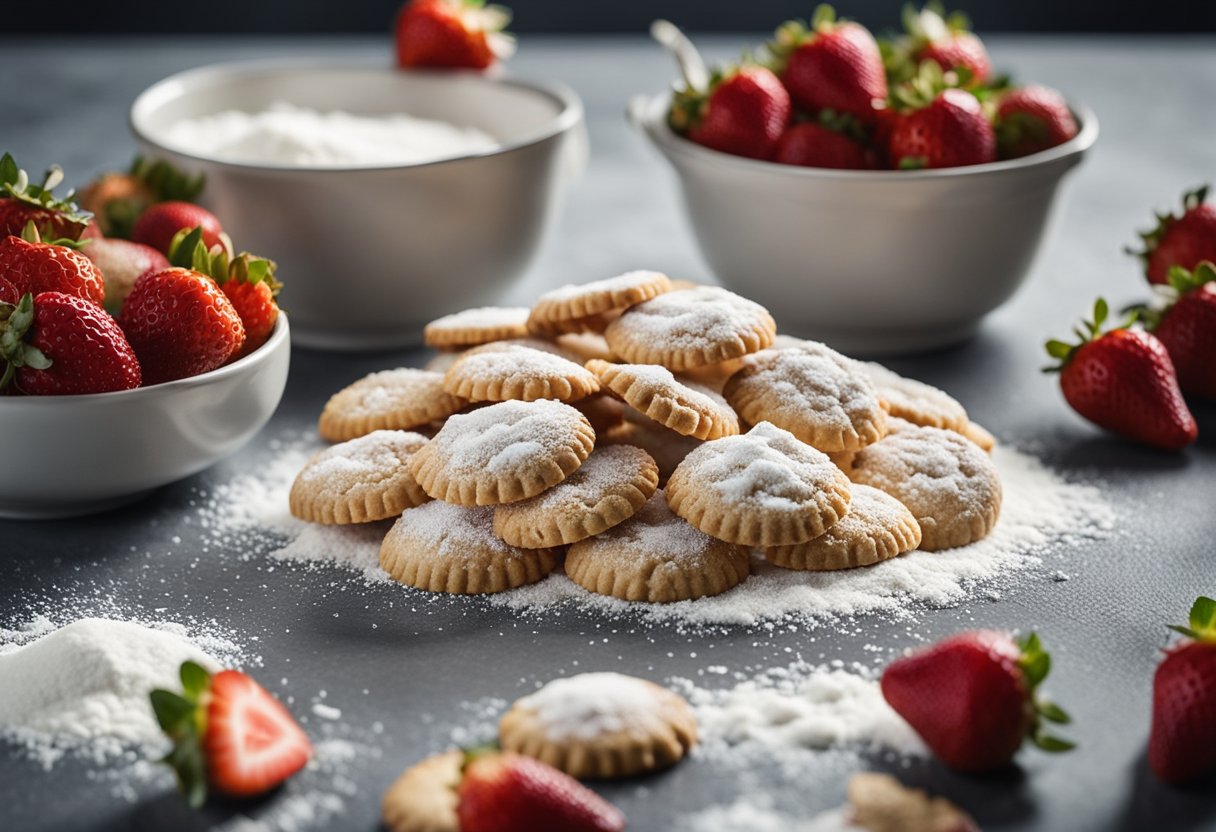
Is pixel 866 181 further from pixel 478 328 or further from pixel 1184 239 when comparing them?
pixel 478 328

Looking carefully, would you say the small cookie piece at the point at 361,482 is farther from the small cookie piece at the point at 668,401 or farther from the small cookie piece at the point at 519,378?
the small cookie piece at the point at 668,401

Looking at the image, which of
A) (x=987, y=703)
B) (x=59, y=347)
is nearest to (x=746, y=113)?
(x=59, y=347)

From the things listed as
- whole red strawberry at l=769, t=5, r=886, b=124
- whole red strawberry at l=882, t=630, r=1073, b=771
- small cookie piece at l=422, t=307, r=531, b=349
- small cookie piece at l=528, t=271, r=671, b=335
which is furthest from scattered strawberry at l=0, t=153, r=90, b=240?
whole red strawberry at l=882, t=630, r=1073, b=771

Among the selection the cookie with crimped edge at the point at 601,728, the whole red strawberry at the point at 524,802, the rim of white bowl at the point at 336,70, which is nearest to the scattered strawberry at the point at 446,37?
the rim of white bowl at the point at 336,70

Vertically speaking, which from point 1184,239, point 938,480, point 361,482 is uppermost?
point 1184,239

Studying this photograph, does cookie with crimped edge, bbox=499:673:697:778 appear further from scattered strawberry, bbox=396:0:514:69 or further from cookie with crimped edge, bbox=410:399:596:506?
scattered strawberry, bbox=396:0:514:69

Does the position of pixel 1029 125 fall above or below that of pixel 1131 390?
above
